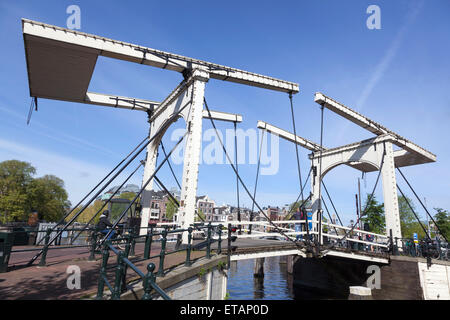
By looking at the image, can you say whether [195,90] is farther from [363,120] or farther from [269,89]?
[363,120]

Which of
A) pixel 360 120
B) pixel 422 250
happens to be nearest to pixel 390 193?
pixel 422 250

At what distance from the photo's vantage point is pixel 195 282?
6184 millimetres

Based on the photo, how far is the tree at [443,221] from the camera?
34156 mm

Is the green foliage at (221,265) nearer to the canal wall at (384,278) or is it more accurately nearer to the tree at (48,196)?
the canal wall at (384,278)

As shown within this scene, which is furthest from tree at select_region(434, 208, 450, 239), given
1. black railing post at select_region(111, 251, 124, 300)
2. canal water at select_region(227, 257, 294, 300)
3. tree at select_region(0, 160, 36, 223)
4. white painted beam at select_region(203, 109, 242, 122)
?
tree at select_region(0, 160, 36, 223)

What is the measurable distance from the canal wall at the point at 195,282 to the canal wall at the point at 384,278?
836 centimetres

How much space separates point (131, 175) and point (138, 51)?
5.55 metres

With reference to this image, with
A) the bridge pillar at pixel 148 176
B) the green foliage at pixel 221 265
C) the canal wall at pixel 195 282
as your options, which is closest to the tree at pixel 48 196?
the bridge pillar at pixel 148 176

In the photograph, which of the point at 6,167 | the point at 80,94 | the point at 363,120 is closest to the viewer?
the point at 80,94

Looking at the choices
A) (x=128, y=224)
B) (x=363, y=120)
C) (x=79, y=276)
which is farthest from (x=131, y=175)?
(x=363, y=120)

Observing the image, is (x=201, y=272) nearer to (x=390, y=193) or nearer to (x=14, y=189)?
(x=390, y=193)

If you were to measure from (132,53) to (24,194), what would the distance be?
4100 centimetres

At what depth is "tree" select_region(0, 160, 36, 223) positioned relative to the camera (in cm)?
3581
